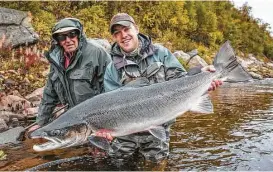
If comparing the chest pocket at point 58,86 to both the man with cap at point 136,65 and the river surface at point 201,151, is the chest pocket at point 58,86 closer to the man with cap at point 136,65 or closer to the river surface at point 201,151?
the river surface at point 201,151

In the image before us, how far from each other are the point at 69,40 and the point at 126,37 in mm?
976

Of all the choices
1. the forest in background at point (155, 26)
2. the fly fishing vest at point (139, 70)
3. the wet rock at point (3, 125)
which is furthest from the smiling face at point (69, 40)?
the forest in background at point (155, 26)

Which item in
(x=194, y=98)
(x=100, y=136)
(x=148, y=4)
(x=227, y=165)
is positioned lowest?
(x=227, y=165)

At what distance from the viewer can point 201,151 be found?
554cm

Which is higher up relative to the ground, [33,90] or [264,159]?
[33,90]

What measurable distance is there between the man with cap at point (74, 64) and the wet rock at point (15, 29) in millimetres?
7547

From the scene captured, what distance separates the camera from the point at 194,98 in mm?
4328

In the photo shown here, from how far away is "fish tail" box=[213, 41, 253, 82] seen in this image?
4.38 meters

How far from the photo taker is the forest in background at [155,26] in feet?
36.7

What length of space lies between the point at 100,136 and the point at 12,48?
30.3 ft

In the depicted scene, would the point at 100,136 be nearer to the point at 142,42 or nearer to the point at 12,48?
the point at 142,42

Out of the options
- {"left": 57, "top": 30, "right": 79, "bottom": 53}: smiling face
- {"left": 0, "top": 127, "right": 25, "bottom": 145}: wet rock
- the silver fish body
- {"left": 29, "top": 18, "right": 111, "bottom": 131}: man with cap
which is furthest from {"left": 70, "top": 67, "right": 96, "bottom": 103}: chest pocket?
{"left": 0, "top": 127, "right": 25, "bottom": 145}: wet rock

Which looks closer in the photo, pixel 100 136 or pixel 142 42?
pixel 100 136

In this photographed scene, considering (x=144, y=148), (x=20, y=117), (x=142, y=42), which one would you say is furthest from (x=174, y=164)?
(x=20, y=117)
